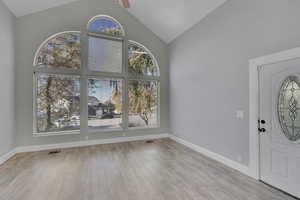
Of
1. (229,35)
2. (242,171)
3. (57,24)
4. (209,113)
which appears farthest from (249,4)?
(57,24)

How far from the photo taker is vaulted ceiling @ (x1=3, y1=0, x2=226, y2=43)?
378cm

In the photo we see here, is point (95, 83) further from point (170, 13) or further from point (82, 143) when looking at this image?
point (170, 13)

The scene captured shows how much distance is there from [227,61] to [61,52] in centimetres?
487

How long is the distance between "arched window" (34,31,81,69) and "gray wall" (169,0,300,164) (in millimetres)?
3592

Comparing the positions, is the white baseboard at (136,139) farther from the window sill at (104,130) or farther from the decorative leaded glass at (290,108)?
the decorative leaded glass at (290,108)

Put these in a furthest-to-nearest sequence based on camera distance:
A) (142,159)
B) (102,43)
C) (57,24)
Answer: (102,43) → (57,24) → (142,159)

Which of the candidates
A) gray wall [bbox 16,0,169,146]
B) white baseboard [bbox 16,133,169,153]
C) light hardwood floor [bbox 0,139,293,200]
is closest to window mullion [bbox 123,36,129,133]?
gray wall [bbox 16,0,169,146]

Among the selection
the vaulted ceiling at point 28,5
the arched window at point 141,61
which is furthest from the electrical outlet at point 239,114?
the vaulted ceiling at point 28,5

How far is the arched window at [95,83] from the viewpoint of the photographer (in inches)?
178

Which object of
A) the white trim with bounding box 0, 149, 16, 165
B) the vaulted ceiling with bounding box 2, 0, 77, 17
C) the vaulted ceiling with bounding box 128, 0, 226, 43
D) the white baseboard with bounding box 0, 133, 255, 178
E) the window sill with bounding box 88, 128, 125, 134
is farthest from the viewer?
the window sill with bounding box 88, 128, 125, 134

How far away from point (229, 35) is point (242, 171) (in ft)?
9.76

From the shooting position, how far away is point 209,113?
3.91 m

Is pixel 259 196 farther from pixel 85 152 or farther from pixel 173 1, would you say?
pixel 173 1

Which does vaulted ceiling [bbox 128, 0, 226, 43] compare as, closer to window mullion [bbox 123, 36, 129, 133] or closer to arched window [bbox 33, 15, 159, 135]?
arched window [bbox 33, 15, 159, 135]
